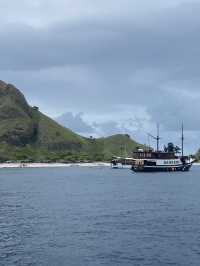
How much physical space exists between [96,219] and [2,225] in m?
14.1

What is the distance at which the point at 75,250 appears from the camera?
196 feet

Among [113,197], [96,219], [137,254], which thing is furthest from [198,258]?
[113,197]

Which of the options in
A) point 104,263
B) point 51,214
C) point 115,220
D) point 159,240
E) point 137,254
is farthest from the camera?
point 51,214

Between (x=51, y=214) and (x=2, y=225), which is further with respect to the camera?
(x=51, y=214)

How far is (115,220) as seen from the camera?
8281 centimetres

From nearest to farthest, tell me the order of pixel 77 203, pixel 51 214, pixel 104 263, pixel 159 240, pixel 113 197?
1. pixel 104 263
2. pixel 159 240
3. pixel 51 214
4. pixel 77 203
5. pixel 113 197

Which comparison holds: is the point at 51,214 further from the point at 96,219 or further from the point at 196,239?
the point at 196,239

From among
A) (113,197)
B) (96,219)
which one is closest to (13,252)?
(96,219)

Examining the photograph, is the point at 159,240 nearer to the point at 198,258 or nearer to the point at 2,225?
the point at 198,258

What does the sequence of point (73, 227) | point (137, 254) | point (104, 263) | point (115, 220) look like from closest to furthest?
point (104, 263)
point (137, 254)
point (73, 227)
point (115, 220)

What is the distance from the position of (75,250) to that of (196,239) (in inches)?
584

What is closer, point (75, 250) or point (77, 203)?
point (75, 250)

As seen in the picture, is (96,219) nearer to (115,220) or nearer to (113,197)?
(115,220)

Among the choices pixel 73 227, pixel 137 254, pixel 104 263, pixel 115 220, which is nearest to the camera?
pixel 104 263
